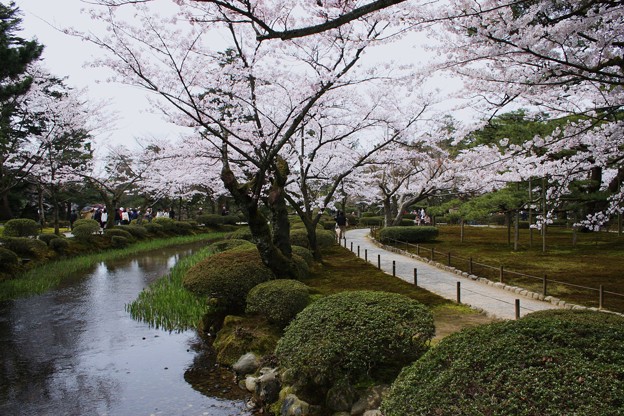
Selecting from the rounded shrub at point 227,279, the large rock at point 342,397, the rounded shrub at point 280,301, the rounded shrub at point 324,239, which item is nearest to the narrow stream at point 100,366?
the rounded shrub at point 227,279

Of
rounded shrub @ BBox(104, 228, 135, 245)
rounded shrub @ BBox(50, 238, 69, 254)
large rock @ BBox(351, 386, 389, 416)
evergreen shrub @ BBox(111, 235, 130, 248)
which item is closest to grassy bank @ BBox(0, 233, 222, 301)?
evergreen shrub @ BBox(111, 235, 130, 248)

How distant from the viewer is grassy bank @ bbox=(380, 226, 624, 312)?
9.46 metres

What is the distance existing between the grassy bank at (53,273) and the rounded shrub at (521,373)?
440 inches

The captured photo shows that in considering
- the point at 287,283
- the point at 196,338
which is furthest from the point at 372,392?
the point at 196,338

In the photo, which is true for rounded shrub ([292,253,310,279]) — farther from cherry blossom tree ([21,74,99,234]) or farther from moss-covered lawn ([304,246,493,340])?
cherry blossom tree ([21,74,99,234])

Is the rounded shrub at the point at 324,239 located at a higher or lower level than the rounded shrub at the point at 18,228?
lower

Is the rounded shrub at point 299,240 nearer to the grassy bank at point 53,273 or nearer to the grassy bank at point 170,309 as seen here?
the grassy bank at point 170,309

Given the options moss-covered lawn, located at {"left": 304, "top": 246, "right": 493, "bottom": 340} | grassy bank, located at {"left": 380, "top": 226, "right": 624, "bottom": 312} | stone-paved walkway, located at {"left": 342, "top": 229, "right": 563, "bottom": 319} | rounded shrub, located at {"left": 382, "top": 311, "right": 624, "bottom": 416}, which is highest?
rounded shrub, located at {"left": 382, "top": 311, "right": 624, "bottom": 416}

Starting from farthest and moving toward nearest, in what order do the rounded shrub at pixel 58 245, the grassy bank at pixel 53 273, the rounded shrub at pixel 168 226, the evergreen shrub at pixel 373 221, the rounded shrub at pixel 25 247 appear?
1. the evergreen shrub at pixel 373 221
2. the rounded shrub at pixel 168 226
3. the rounded shrub at pixel 58 245
4. the rounded shrub at pixel 25 247
5. the grassy bank at pixel 53 273

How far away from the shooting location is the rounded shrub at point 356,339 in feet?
14.9

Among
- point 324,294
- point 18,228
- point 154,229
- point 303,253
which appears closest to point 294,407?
point 324,294

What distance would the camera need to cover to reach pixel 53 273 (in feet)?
45.2

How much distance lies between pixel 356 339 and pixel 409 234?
17066mm

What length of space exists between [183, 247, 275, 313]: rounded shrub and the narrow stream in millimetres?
844
